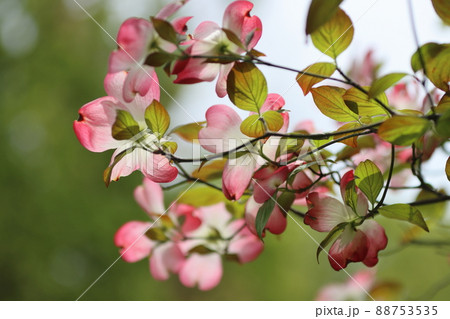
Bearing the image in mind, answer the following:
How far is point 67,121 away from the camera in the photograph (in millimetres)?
3516

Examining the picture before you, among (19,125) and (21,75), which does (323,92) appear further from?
(21,75)

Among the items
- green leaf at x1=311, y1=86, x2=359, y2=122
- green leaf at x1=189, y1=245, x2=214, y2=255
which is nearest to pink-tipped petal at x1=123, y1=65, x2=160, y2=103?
green leaf at x1=311, y1=86, x2=359, y2=122

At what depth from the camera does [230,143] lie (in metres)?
0.27

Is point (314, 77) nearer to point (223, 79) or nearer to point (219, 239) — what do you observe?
point (223, 79)

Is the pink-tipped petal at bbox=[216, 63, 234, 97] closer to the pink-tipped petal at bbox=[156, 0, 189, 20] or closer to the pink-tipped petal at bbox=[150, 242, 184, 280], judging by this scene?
the pink-tipped petal at bbox=[156, 0, 189, 20]

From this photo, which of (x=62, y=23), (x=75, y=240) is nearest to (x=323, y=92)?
(x=75, y=240)

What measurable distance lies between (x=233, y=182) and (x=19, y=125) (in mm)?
3327

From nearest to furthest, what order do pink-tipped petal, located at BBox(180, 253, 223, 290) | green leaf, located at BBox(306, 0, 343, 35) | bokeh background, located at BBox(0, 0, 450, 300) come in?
green leaf, located at BBox(306, 0, 343, 35), pink-tipped petal, located at BBox(180, 253, 223, 290), bokeh background, located at BBox(0, 0, 450, 300)

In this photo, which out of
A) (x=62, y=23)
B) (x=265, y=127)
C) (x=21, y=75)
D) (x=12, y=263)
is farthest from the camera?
(x=62, y=23)

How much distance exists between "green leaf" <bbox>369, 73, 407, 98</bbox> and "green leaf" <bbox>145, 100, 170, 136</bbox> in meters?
0.11

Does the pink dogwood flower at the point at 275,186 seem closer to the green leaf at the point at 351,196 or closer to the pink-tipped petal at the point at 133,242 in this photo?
the green leaf at the point at 351,196

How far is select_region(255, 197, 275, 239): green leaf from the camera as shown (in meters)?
0.26

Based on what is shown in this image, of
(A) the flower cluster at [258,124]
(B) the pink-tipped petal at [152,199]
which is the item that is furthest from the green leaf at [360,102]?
(B) the pink-tipped petal at [152,199]

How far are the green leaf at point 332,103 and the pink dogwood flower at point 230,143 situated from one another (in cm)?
3
